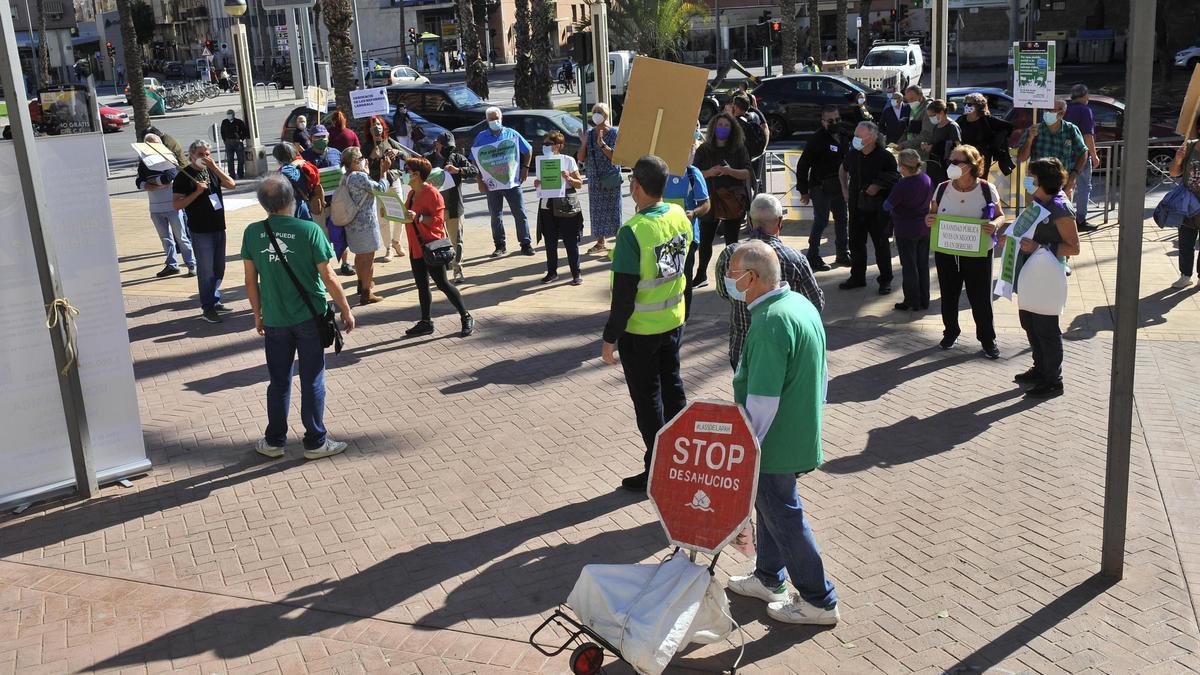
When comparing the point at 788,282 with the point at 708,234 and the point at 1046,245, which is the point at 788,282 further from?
the point at 708,234

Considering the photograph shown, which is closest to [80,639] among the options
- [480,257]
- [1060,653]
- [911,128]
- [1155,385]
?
[1060,653]

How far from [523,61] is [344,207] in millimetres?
19156

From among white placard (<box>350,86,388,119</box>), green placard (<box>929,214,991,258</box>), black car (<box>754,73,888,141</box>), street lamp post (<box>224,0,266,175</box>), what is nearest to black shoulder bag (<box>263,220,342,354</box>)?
green placard (<box>929,214,991,258</box>)

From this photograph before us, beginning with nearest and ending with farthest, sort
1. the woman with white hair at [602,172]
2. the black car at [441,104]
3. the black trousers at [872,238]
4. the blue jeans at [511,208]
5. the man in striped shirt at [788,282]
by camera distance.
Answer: the man in striped shirt at [788,282]
the black trousers at [872,238]
the woman with white hair at [602,172]
the blue jeans at [511,208]
the black car at [441,104]

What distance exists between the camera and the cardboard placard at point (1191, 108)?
408 inches

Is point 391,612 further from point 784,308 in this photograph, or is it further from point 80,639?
point 784,308

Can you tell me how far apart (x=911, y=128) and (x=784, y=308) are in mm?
10367

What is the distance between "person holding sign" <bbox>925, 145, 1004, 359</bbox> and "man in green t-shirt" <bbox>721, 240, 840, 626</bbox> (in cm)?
434

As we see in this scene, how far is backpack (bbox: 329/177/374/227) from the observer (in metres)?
11.4

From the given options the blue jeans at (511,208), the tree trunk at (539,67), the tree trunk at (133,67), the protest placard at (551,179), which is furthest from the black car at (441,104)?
the protest placard at (551,179)

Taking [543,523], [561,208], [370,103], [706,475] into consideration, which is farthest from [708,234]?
[706,475]

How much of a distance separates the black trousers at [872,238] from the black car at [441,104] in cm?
1532

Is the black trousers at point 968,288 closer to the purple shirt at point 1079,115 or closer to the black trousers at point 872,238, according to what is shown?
the black trousers at point 872,238

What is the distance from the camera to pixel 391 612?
552 centimetres
